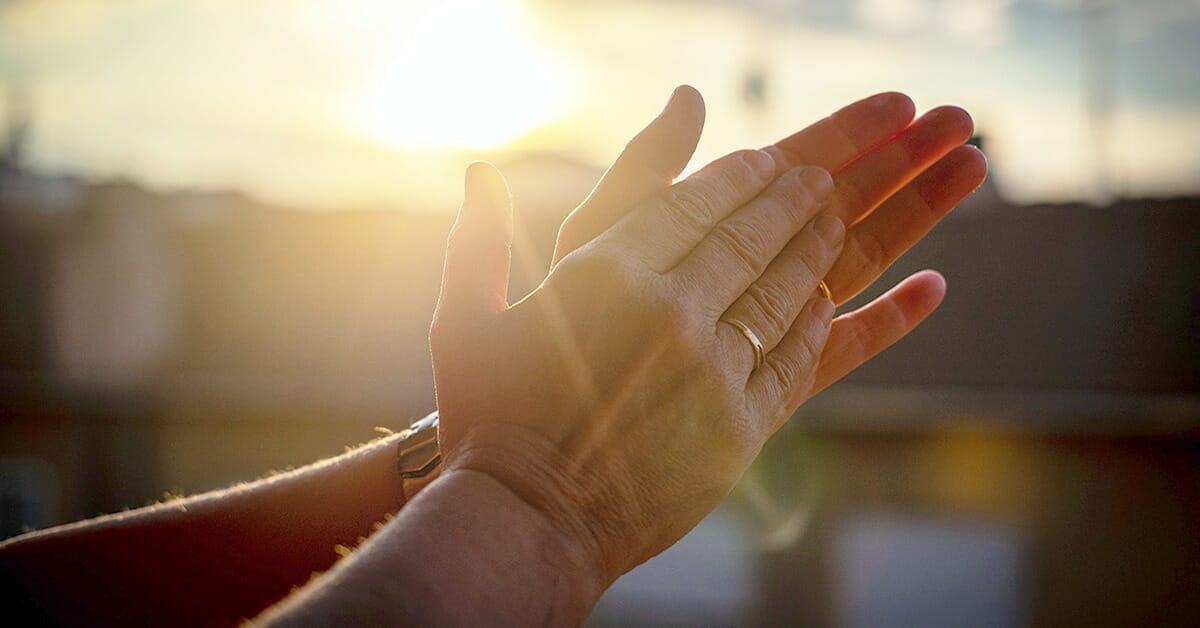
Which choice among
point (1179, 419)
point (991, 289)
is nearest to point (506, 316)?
point (1179, 419)

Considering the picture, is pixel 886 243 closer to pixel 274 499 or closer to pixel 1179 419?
pixel 274 499

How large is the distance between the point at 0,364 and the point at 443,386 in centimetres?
2582

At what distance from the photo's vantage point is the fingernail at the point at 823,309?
155cm

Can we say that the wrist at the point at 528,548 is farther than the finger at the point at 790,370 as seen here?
No

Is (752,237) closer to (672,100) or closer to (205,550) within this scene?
(672,100)

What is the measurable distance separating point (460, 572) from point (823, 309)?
78 centimetres

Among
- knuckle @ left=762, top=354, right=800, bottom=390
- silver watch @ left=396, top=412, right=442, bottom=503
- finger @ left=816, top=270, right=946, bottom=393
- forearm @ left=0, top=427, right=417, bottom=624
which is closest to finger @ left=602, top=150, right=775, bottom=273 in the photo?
knuckle @ left=762, top=354, right=800, bottom=390

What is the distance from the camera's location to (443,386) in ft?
4.42

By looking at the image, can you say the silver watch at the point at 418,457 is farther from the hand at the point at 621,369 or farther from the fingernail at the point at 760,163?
the fingernail at the point at 760,163

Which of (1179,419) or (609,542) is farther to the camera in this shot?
(1179,419)

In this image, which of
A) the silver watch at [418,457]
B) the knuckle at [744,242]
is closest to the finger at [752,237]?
the knuckle at [744,242]

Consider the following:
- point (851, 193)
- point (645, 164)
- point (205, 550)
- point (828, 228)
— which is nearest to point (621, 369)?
point (645, 164)

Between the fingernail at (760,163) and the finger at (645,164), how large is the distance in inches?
3.5

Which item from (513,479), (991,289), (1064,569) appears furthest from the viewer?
(991,289)
